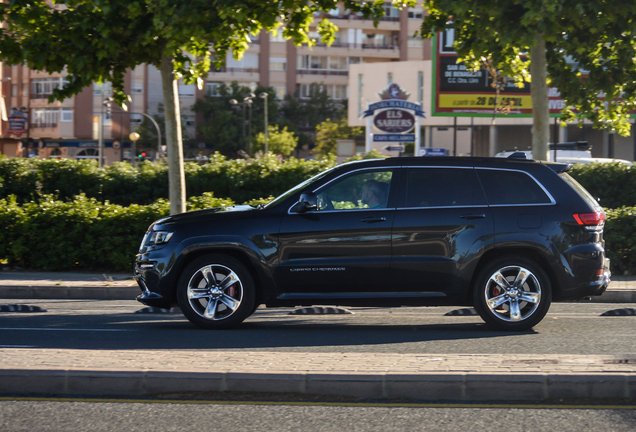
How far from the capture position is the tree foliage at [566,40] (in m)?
12.2

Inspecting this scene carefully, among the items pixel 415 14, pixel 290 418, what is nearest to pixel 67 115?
pixel 415 14

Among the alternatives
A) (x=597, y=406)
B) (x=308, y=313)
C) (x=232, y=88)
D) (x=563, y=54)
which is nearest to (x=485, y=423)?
(x=597, y=406)

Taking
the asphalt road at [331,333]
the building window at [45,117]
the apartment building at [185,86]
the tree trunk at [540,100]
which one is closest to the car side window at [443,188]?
the asphalt road at [331,333]

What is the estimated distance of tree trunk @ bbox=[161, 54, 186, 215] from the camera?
41.7 feet

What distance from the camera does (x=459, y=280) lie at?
804 centimetres

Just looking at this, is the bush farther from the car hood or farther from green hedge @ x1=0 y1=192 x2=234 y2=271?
green hedge @ x1=0 y1=192 x2=234 y2=271

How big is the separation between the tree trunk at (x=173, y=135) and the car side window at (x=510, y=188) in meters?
6.12

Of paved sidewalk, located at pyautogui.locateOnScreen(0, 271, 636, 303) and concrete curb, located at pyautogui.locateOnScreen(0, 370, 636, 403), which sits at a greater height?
concrete curb, located at pyautogui.locateOnScreen(0, 370, 636, 403)

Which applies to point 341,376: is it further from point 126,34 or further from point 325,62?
point 325,62

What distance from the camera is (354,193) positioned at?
819cm

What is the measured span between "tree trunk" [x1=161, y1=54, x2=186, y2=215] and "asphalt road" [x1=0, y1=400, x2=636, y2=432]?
25.5 ft

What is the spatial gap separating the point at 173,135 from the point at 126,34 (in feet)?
5.97

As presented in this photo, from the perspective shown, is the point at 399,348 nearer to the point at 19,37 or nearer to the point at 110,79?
the point at 110,79

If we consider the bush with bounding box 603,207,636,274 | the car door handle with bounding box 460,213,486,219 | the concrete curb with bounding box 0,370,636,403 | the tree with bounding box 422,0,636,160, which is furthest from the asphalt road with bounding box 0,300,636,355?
the tree with bounding box 422,0,636,160
